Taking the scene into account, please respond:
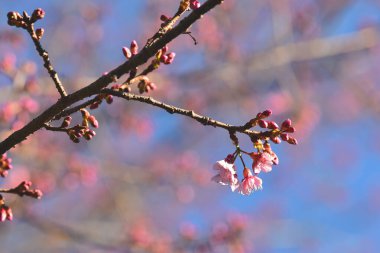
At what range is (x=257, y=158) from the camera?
221 cm

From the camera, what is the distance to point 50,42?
11.1 metres

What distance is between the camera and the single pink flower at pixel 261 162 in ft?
7.13

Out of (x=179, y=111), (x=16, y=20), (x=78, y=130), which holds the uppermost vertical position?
(x=16, y=20)

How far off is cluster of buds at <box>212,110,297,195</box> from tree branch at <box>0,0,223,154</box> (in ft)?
1.59

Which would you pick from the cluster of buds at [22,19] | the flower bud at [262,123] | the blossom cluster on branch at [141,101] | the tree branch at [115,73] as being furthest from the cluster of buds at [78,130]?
the flower bud at [262,123]

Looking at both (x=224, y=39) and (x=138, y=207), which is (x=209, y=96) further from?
(x=138, y=207)

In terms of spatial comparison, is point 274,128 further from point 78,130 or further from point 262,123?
point 78,130

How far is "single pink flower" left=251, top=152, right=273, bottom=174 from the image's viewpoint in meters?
2.17

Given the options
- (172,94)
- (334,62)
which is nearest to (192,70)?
(172,94)

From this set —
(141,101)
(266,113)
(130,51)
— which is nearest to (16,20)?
(130,51)

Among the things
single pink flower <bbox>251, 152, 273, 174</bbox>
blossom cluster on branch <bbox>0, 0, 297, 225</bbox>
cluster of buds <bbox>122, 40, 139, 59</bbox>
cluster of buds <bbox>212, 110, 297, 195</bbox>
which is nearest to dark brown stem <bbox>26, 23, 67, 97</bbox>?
blossom cluster on branch <bbox>0, 0, 297, 225</bbox>

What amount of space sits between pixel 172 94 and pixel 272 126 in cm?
708

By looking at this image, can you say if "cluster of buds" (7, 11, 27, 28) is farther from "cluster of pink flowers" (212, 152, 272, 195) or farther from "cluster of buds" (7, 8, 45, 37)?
"cluster of pink flowers" (212, 152, 272, 195)

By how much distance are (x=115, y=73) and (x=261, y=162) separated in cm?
78
